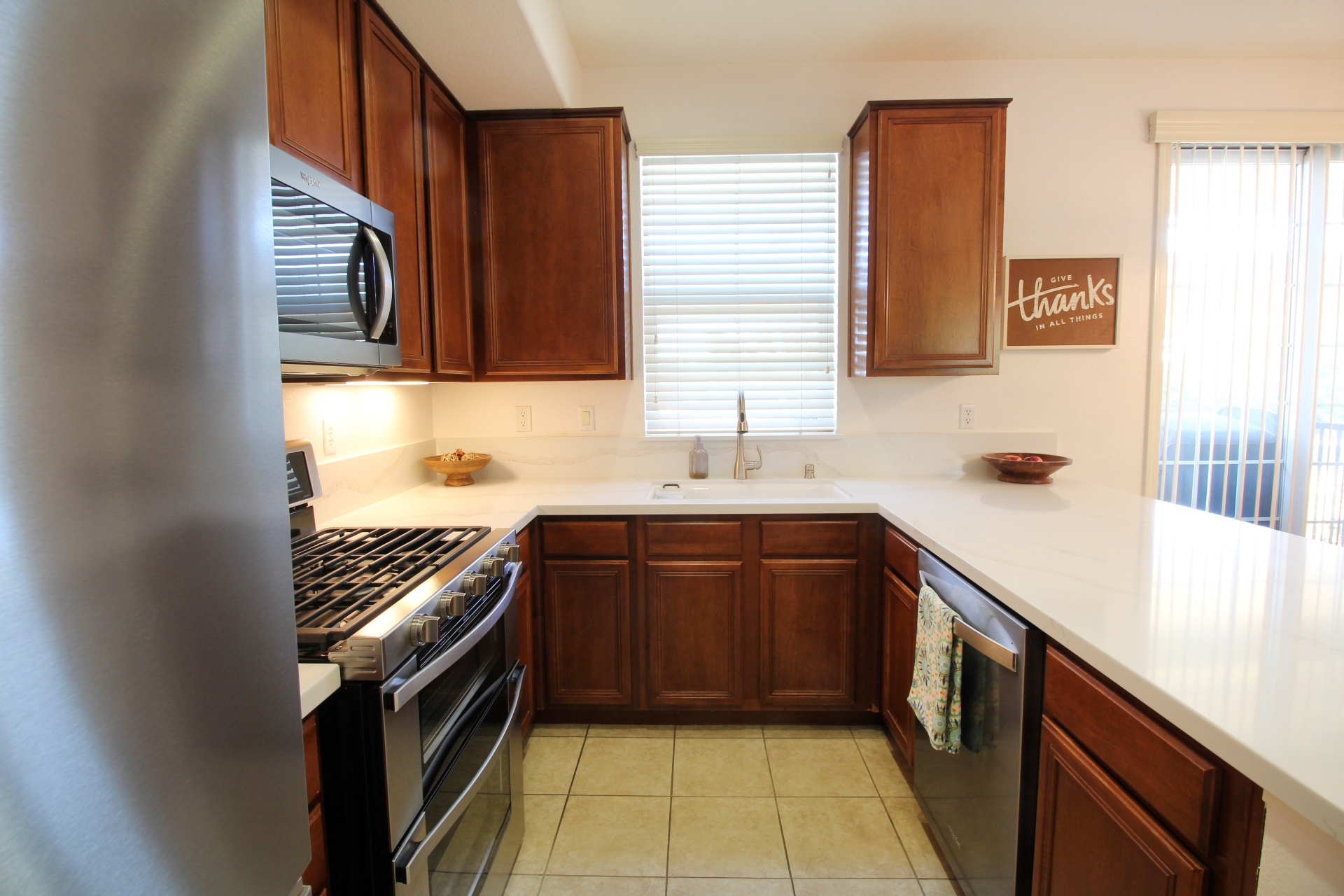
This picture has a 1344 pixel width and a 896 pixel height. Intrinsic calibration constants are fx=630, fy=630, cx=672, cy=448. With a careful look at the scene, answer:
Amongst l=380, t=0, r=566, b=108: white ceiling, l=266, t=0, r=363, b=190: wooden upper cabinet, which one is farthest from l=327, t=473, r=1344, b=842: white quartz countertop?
l=380, t=0, r=566, b=108: white ceiling

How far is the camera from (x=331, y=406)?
203 centimetres

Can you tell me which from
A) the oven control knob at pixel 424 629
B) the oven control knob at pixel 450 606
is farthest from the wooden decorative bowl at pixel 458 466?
the oven control knob at pixel 424 629

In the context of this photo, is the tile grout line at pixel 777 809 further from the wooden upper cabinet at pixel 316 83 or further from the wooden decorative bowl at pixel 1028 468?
the wooden upper cabinet at pixel 316 83

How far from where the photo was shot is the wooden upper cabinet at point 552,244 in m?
2.42

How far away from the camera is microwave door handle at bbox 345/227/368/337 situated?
1.38 meters

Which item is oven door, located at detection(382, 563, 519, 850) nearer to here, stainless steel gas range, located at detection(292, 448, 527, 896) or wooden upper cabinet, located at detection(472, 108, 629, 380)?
stainless steel gas range, located at detection(292, 448, 527, 896)

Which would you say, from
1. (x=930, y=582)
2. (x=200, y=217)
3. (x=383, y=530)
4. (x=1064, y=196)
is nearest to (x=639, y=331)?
(x=383, y=530)

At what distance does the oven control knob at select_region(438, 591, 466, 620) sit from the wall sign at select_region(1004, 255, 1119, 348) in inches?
99.9

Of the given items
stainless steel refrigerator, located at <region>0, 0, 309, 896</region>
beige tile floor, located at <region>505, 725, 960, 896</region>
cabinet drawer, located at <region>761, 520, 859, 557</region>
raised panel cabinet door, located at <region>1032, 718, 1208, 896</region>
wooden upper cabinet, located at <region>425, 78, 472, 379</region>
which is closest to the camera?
stainless steel refrigerator, located at <region>0, 0, 309, 896</region>

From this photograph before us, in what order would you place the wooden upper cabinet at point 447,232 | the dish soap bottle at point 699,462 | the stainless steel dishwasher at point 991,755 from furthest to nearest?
the dish soap bottle at point 699,462, the wooden upper cabinet at point 447,232, the stainless steel dishwasher at point 991,755

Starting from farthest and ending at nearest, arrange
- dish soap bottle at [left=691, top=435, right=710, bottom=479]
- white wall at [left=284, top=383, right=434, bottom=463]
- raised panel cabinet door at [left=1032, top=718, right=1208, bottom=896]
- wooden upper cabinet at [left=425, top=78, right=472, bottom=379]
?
1. dish soap bottle at [left=691, top=435, right=710, bottom=479]
2. wooden upper cabinet at [left=425, top=78, right=472, bottom=379]
3. white wall at [left=284, top=383, right=434, bottom=463]
4. raised panel cabinet door at [left=1032, top=718, right=1208, bottom=896]

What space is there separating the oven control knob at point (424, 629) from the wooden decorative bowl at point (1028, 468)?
2316mm

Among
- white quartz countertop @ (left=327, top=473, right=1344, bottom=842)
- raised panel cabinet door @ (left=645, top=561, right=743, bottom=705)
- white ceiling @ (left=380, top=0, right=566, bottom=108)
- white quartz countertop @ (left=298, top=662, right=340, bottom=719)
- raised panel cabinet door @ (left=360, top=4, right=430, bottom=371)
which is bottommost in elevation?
raised panel cabinet door @ (left=645, top=561, right=743, bottom=705)

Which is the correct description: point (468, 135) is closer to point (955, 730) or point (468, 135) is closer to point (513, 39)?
point (513, 39)
